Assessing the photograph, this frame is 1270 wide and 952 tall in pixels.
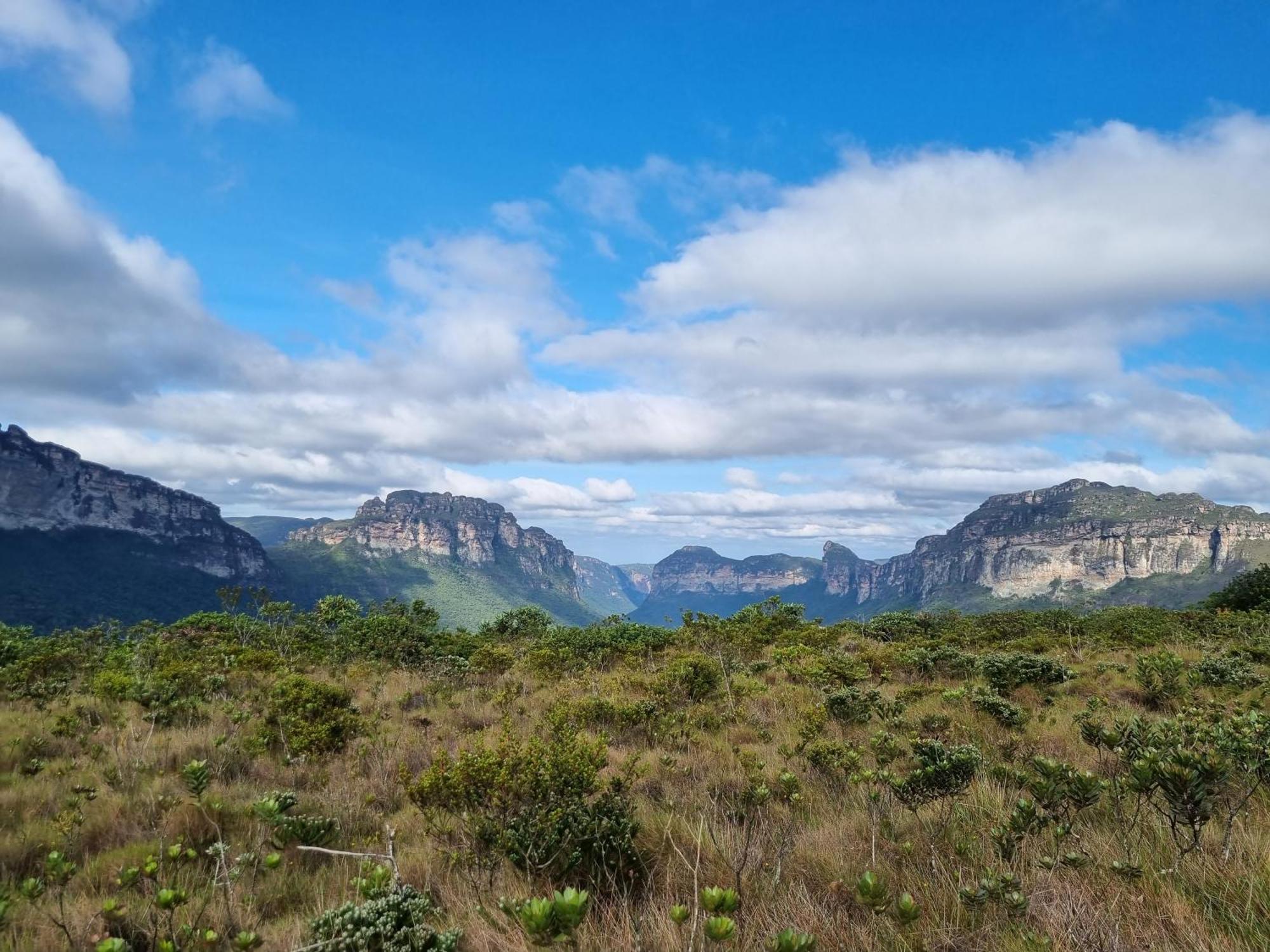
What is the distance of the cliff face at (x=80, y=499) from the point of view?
6590 inches

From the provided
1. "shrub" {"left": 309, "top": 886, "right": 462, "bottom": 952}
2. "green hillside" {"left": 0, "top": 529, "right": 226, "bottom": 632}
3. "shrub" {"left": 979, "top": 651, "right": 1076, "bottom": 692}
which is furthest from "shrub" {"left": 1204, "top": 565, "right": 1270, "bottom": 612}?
"green hillside" {"left": 0, "top": 529, "right": 226, "bottom": 632}

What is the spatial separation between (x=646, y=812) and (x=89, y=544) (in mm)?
231991

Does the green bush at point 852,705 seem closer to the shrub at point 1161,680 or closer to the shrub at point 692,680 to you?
the shrub at point 692,680

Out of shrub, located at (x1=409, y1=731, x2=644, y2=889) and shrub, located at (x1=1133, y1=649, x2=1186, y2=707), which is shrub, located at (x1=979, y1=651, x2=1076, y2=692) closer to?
shrub, located at (x1=1133, y1=649, x2=1186, y2=707)

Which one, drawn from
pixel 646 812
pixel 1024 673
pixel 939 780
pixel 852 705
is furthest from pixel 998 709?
pixel 646 812

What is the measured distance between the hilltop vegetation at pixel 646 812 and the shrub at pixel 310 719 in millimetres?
61

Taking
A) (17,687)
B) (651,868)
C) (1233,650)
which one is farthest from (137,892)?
(1233,650)

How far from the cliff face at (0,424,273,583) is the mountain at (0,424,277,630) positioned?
0.24 meters

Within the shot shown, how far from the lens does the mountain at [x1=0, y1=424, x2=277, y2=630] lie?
5842 inches

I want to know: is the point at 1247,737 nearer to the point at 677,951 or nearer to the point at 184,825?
the point at 677,951

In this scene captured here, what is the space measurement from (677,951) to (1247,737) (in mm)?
5689

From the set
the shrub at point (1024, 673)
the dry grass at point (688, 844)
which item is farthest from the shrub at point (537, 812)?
the shrub at point (1024, 673)

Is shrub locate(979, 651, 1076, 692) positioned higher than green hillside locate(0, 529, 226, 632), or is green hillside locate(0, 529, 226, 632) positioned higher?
shrub locate(979, 651, 1076, 692)

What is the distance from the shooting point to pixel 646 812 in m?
6.58
